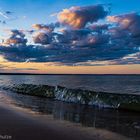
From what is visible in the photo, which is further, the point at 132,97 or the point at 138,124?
the point at 132,97

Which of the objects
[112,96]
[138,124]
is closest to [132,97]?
[112,96]

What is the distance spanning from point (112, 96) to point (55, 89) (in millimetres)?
9837

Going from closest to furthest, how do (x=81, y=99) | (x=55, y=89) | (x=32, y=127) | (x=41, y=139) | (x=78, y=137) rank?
(x=41, y=139) < (x=78, y=137) < (x=32, y=127) < (x=81, y=99) < (x=55, y=89)

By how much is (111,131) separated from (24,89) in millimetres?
27220

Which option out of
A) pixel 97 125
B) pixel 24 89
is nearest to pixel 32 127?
pixel 97 125

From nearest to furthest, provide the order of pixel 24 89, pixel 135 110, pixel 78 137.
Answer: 1. pixel 78 137
2. pixel 135 110
3. pixel 24 89

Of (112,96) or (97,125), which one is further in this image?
A: (112,96)

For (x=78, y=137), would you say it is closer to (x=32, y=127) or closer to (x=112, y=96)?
(x=32, y=127)

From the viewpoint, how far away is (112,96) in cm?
2341

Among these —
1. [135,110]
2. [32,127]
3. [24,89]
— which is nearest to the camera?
[32,127]

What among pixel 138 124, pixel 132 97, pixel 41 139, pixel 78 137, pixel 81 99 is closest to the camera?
pixel 41 139

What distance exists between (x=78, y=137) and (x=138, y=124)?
15.3 ft

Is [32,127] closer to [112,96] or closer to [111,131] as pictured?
[111,131]

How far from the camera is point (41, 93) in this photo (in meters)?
32.8
